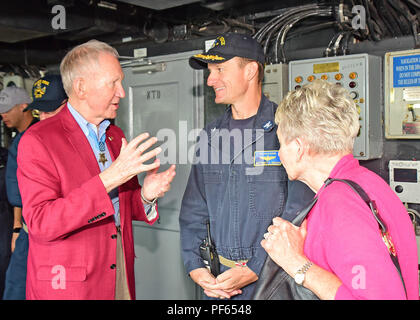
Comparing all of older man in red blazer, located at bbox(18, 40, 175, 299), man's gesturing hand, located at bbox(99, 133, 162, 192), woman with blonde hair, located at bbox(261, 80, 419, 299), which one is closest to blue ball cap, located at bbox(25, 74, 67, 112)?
older man in red blazer, located at bbox(18, 40, 175, 299)

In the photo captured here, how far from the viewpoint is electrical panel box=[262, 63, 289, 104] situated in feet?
9.79

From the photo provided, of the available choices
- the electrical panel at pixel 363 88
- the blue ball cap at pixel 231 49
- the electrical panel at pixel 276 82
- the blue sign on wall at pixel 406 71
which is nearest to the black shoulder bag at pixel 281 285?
the blue ball cap at pixel 231 49

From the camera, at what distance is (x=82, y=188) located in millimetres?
1675

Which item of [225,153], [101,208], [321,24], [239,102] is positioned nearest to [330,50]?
[321,24]

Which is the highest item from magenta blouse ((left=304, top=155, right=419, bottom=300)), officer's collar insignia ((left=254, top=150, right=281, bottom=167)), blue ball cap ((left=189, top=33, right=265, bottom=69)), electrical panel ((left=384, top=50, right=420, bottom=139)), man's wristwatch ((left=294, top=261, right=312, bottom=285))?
blue ball cap ((left=189, top=33, right=265, bottom=69))

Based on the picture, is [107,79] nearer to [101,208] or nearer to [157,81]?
[101,208]

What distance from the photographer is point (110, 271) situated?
185 cm

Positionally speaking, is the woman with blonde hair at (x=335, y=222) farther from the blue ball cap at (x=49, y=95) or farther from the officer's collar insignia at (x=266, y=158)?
the blue ball cap at (x=49, y=95)

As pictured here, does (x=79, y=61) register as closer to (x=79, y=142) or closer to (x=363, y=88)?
(x=79, y=142)

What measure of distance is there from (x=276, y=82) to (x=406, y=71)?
0.83 meters

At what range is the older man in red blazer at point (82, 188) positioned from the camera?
5.47 ft

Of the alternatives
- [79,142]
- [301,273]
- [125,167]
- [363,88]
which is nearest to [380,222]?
[301,273]

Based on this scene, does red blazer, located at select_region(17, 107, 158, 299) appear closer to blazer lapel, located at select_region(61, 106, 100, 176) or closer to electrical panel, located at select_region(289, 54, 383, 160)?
blazer lapel, located at select_region(61, 106, 100, 176)
